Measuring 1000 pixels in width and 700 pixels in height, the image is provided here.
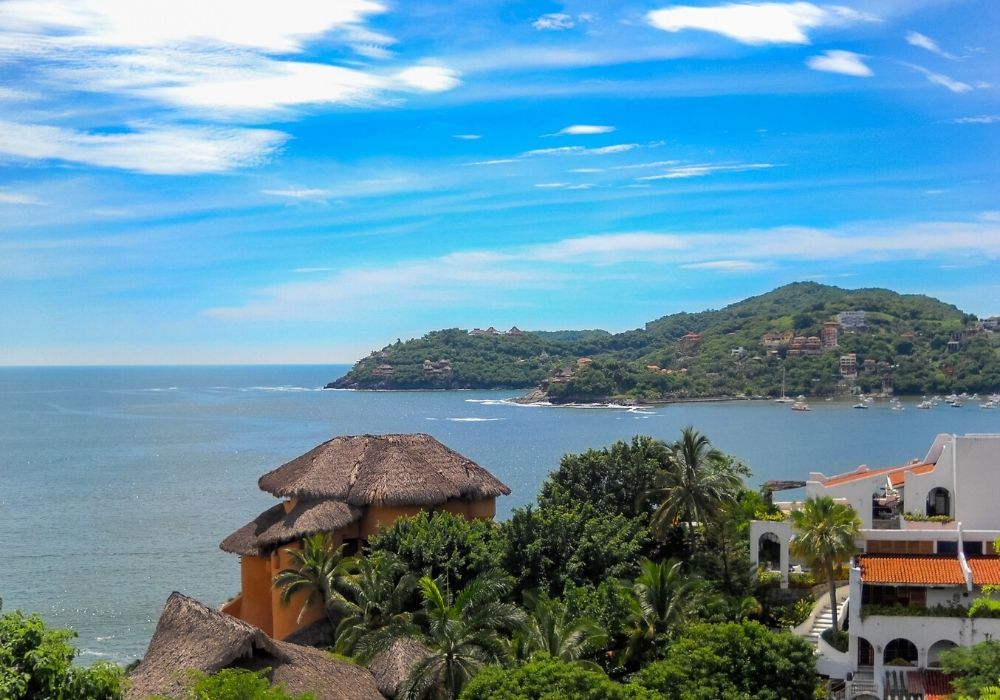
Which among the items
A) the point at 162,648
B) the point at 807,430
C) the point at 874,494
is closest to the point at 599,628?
the point at 162,648

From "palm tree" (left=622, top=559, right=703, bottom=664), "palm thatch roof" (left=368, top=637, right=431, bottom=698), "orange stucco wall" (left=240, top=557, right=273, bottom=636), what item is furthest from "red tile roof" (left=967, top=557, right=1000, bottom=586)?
"orange stucco wall" (left=240, top=557, right=273, bottom=636)

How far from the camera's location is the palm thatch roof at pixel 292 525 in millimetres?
27641

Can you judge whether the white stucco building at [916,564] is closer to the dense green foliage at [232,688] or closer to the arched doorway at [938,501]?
the arched doorway at [938,501]

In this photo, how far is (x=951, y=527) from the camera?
27.0 metres

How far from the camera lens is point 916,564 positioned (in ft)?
80.7

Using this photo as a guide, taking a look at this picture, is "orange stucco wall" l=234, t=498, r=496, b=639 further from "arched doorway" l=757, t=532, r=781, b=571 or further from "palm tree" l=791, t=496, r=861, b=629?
"palm tree" l=791, t=496, r=861, b=629

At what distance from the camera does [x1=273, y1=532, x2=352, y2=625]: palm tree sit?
1005 inches

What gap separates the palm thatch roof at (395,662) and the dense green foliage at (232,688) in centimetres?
342

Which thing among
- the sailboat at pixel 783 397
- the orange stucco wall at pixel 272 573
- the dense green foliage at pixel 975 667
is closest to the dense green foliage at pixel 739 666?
the dense green foliage at pixel 975 667

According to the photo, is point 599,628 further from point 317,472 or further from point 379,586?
point 317,472

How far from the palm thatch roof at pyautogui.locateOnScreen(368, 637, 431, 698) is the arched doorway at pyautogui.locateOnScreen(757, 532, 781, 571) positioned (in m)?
12.0

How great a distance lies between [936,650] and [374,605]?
13.2 metres

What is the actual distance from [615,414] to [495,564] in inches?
4818

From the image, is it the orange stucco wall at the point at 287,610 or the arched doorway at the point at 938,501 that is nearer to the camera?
the orange stucco wall at the point at 287,610
